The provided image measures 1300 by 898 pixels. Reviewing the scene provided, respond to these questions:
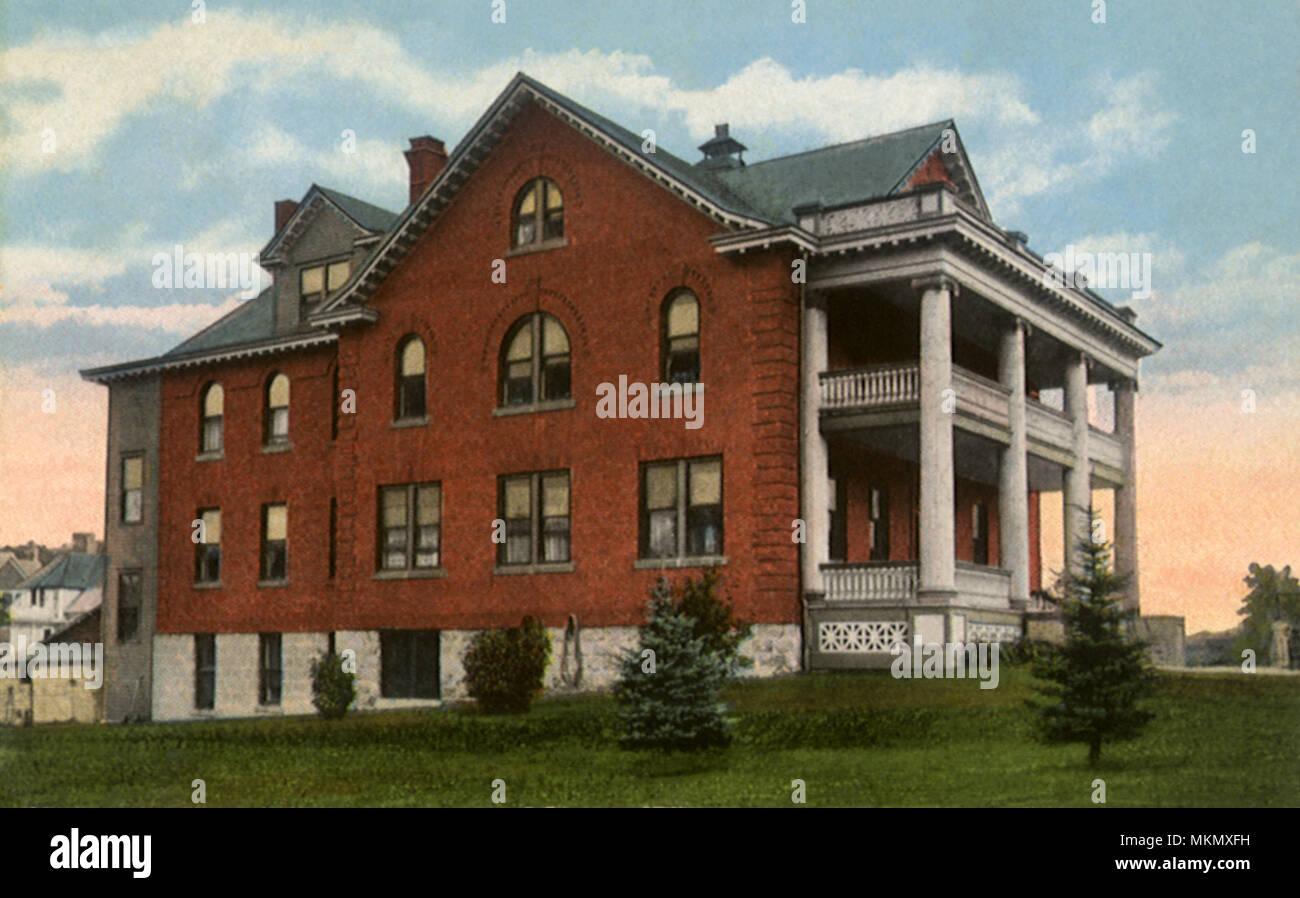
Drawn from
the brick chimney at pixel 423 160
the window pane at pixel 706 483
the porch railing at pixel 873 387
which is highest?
the brick chimney at pixel 423 160

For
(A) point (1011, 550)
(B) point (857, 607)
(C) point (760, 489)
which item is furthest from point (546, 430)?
(A) point (1011, 550)

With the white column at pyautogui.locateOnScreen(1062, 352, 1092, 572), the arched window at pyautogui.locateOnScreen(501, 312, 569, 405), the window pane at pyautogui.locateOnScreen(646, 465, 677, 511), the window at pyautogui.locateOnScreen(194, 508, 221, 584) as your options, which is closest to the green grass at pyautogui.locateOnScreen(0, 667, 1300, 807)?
the window pane at pyautogui.locateOnScreen(646, 465, 677, 511)

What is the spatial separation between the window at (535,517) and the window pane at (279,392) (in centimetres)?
819

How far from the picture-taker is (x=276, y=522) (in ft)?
117

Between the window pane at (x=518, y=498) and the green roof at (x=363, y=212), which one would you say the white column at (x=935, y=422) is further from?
the green roof at (x=363, y=212)

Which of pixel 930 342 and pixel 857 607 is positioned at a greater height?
pixel 930 342

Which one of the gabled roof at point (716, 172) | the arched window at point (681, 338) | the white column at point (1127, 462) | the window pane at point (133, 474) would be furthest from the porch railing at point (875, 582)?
the window pane at point (133, 474)

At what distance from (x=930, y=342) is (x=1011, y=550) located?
4367mm

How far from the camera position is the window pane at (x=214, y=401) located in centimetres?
3625

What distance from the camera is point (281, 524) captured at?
35406mm

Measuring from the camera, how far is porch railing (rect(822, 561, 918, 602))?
85.7 feet
